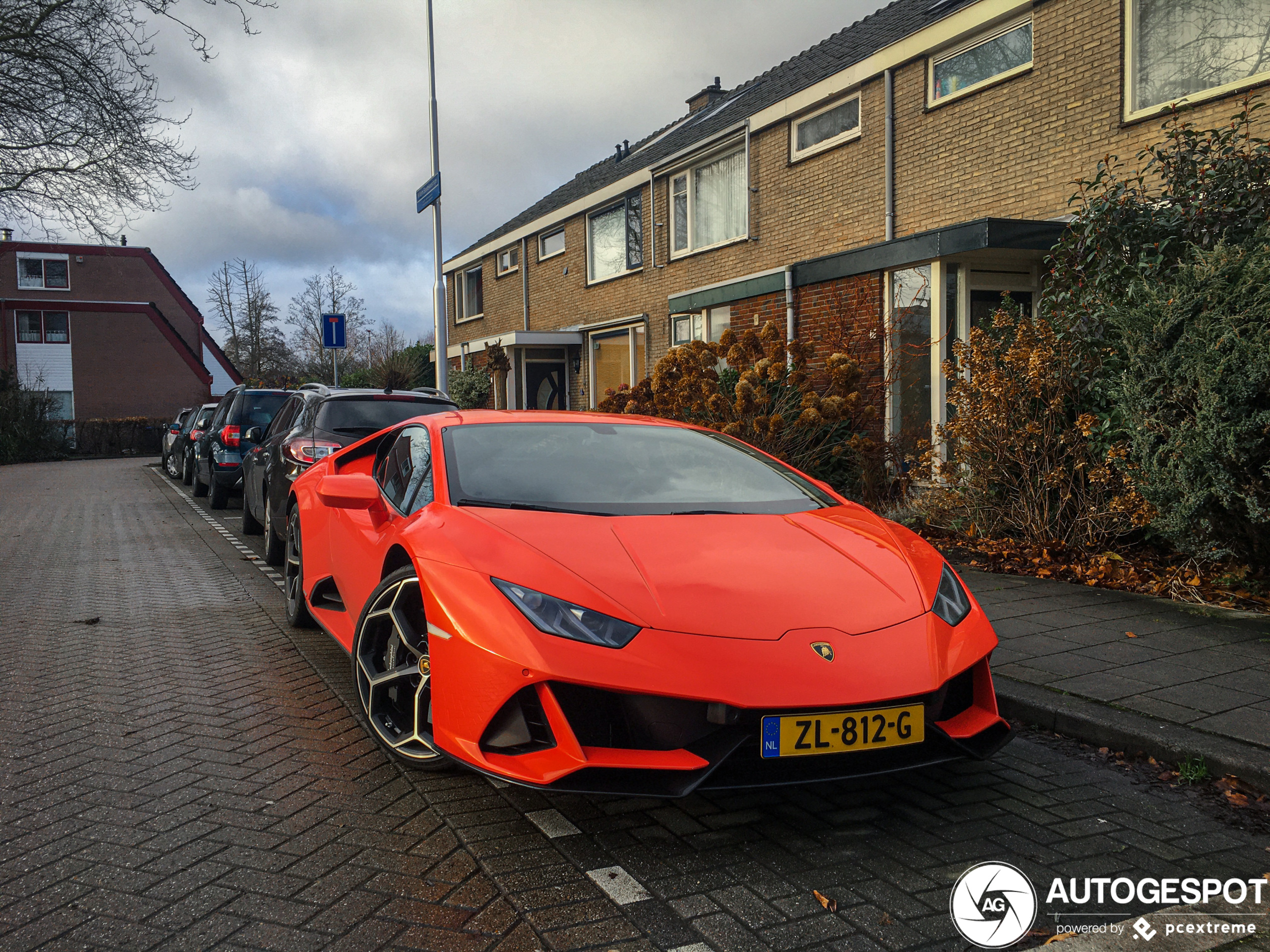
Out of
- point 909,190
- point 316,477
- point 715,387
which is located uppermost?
point 909,190

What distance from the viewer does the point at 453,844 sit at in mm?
3023

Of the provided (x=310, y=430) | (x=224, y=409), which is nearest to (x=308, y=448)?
(x=310, y=430)

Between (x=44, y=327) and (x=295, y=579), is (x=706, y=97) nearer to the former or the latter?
(x=295, y=579)

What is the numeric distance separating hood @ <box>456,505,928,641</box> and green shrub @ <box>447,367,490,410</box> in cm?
2205

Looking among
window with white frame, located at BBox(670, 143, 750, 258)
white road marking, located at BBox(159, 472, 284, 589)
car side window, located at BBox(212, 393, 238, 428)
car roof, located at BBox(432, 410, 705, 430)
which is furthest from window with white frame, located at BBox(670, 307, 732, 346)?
car roof, located at BBox(432, 410, 705, 430)

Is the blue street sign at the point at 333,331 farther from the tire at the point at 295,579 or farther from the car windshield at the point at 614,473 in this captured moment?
the car windshield at the point at 614,473

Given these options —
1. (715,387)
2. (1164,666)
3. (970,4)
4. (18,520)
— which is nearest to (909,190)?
(970,4)

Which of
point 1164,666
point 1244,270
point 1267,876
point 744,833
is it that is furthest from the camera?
point 1244,270

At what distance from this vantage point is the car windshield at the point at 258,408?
45.2ft

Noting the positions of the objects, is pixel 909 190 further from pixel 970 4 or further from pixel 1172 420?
pixel 1172 420

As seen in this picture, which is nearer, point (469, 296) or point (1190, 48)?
point (1190, 48)

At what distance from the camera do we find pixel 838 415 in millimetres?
9219

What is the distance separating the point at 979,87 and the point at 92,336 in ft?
147

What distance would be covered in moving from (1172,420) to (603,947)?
480cm
